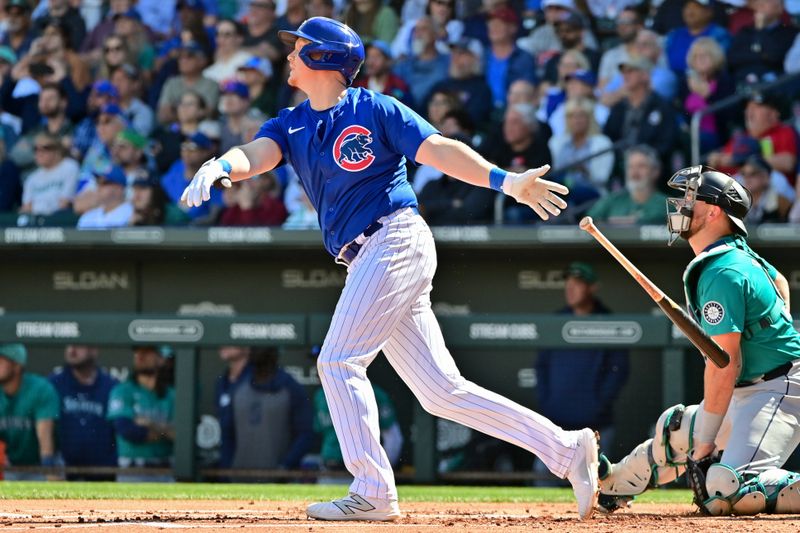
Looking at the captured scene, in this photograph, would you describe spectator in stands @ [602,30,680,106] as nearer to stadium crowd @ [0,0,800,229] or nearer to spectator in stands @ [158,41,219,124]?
stadium crowd @ [0,0,800,229]

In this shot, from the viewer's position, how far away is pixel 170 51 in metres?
11.3

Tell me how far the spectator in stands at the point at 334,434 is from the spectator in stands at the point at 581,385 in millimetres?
936

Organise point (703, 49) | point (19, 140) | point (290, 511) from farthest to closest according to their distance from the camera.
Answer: point (19, 140), point (703, 49), point (290, 511)

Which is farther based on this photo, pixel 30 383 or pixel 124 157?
pixel 124 157

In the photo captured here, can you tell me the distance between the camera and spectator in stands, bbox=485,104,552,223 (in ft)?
31.4

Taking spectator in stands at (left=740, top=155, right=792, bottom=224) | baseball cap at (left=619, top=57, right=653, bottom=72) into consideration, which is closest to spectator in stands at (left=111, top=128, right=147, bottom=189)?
baseball cap at (left=619, top=57, right=653, bottom=72)

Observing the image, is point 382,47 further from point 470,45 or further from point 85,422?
point 85,422

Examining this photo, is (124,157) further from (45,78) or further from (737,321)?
(737,321)

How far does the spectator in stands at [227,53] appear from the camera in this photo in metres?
11.0

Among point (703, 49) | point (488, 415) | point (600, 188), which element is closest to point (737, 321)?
point (488, 415)

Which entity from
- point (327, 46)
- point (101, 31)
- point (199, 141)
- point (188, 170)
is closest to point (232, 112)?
point (199, 141)

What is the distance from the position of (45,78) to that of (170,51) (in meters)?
1.17

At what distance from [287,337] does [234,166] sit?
3934mm

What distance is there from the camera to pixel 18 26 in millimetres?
11914
